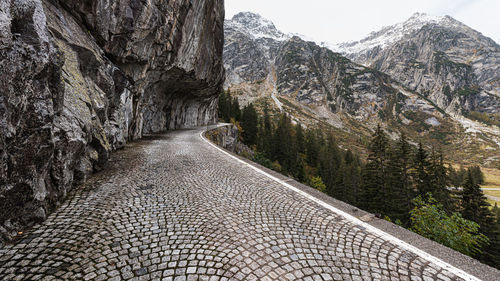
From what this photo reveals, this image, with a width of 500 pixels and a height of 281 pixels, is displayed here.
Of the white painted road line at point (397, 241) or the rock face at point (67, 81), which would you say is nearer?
the white painted road line at point (397, 241)

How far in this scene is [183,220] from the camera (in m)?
3.92

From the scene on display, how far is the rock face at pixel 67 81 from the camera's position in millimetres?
3258

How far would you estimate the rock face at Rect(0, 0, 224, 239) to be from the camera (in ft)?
10.7

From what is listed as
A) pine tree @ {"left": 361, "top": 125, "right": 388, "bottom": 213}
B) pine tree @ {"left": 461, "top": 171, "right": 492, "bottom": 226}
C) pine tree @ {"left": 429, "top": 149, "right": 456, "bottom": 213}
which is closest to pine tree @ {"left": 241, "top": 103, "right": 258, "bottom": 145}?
pine tree @ {"left": 361, "top": 125, "right": 388, "bottom": 213}

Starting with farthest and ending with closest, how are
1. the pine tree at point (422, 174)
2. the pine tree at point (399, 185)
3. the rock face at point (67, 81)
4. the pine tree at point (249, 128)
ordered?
the pine tree at point (249, 128) → the pine tree at point (399, 185) → the pine tree at point (422, 174) → the rock face at point (67, 81)

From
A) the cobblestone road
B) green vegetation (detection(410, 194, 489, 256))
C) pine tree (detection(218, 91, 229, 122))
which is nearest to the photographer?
the cobblestone road

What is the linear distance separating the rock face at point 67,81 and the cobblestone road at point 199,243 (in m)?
0.74

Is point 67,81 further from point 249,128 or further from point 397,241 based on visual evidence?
point 249,128

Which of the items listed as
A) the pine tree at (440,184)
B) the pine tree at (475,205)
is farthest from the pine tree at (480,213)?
the pine tree at (440,184)

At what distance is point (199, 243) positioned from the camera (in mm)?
3195

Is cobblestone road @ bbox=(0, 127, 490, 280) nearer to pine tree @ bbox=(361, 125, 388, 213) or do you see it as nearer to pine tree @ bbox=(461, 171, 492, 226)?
pine tree @ bbox=(361, 125, 388, 213)

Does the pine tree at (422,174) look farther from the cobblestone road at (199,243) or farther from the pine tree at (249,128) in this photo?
the pine tree at (249,128)

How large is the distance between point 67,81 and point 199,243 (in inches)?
274

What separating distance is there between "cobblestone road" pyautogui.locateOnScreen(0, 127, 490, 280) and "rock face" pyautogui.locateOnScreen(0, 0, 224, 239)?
0.74 meters
